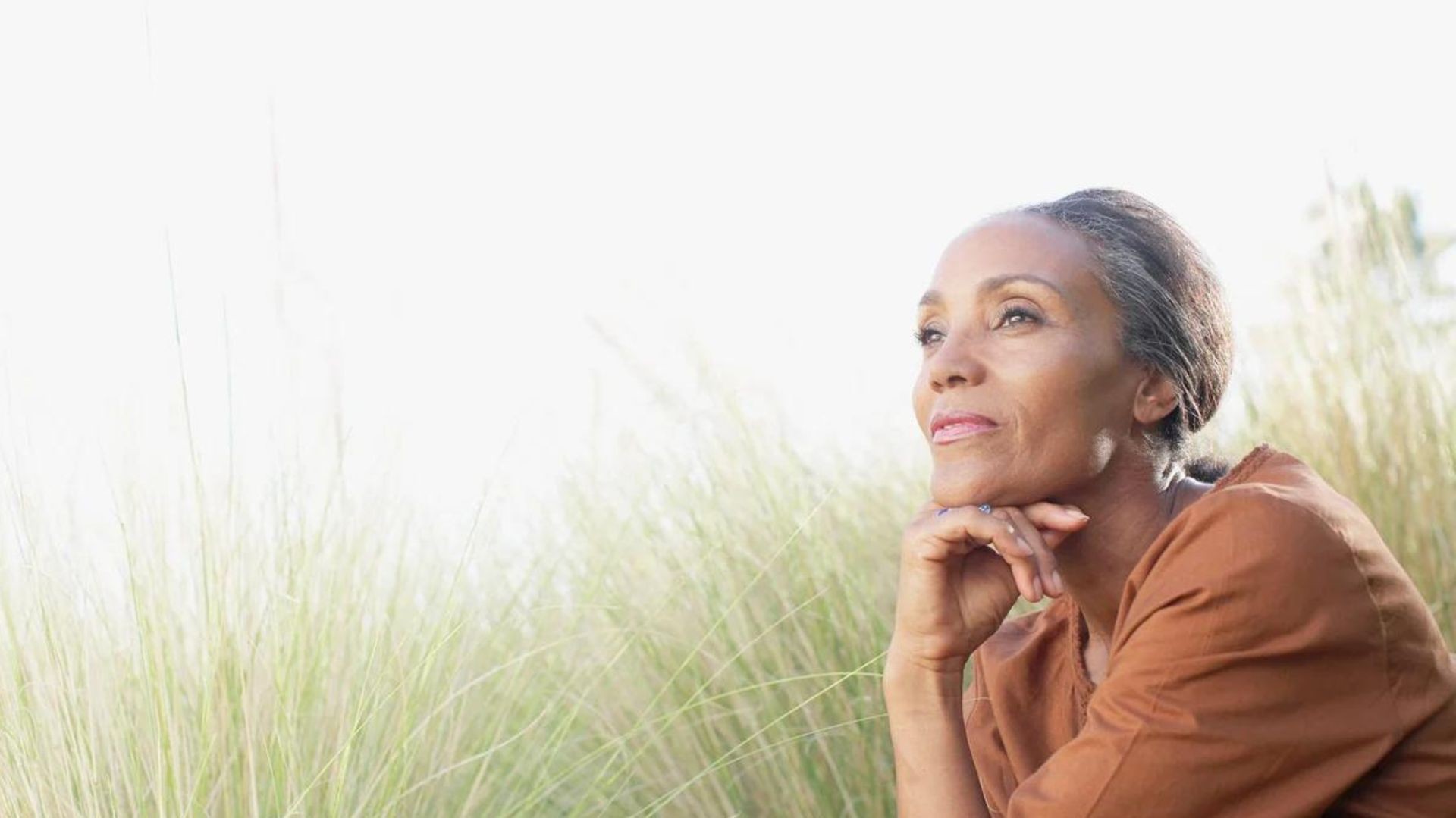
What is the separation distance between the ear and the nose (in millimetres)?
253

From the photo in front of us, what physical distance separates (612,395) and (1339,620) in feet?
8.46

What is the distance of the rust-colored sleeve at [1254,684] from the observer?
2.01 metres

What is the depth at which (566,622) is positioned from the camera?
3635 mm

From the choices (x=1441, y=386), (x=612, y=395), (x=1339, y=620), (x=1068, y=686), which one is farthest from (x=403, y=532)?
(x=1441, y=386)

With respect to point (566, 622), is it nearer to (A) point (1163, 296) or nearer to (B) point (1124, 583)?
(B) point (1124, 583)

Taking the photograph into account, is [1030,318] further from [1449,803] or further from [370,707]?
[370,707]

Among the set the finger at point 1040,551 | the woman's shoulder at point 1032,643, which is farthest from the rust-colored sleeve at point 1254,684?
the woman's shoulder at point 1032,643

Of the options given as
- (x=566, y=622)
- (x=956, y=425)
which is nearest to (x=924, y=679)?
(x=956, y=425)

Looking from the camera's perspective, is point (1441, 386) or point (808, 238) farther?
point (808, 238)

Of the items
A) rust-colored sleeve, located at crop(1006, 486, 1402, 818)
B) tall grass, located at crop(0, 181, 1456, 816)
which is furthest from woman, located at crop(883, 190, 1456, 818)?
tall grass, located at crop(0, 181, 1456, 816)

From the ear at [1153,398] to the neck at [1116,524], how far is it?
71 millimetres

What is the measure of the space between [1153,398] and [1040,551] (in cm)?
32

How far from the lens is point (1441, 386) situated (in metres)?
4.20

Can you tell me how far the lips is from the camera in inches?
96.0
